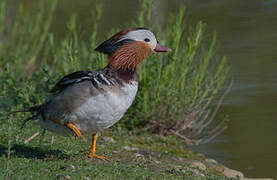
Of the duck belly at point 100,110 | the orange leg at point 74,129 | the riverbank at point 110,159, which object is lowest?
the riverbank at point 110,159

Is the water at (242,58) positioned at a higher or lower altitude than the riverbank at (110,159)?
higher

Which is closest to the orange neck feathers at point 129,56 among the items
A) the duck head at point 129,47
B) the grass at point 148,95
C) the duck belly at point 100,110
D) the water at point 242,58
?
the duck head at point 129,47

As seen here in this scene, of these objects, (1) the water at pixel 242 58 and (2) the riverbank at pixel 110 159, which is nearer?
(2) the riverbank at pixel 110 159

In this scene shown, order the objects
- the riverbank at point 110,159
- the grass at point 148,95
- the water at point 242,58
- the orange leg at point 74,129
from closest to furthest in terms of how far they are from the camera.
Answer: the riverbank at point 110,159 < the orange leg at point 74,129 < the grass at point 148,95 < the water at point 242,58

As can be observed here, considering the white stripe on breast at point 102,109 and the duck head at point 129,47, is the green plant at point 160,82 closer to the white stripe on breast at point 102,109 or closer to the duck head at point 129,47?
the duck head at point 129,47

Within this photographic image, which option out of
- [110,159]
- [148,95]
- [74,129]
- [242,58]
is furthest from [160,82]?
[242,58]

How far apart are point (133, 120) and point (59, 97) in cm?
283

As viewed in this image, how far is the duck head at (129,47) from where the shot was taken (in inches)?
255

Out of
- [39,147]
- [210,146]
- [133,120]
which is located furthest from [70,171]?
[210,146]

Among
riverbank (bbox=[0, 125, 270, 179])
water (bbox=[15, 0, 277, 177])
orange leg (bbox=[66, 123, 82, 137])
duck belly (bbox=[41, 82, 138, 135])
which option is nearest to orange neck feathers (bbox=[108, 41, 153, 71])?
duck belly (bbox=[41, 82, 138, 135])

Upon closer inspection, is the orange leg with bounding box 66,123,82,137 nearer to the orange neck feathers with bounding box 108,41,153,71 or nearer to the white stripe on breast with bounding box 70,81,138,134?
the white stripe on breast with bounding box 70,81,138,134

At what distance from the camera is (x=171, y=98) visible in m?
9.09

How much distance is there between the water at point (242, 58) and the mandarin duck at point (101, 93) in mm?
2613

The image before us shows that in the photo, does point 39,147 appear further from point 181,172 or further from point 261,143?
point 261,143
